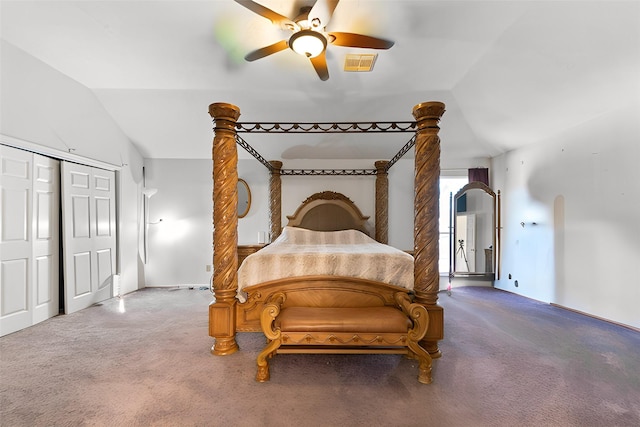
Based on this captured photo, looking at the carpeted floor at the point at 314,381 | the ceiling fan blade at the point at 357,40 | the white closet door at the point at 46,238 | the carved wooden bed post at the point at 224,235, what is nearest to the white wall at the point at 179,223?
the white closet door at the point at 46,238

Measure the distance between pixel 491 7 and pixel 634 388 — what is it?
355 cm

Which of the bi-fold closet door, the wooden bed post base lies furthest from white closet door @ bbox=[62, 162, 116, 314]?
the wooden bed post base

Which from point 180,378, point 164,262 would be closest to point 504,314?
point 180,378

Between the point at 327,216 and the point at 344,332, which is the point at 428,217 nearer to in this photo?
the point at 344,332

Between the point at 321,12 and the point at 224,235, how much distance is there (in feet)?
6.91

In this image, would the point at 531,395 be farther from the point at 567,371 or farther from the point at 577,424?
the point at 567,371

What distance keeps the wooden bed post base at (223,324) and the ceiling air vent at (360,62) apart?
3.06 metres

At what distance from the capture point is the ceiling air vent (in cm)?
329

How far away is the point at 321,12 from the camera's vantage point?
209 centimetres

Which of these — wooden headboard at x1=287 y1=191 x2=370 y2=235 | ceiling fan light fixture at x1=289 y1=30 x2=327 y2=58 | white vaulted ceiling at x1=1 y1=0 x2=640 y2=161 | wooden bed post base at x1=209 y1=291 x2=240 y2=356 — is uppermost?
white vaulted ceiling at x1=1 y1=0 x2=640 y2=161

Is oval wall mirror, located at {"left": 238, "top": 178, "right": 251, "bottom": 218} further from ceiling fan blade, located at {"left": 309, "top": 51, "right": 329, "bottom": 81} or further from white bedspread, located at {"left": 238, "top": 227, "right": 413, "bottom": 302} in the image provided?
ceiling fan blade, located at {"left": 309, "top": 51, "right": 329, "bottom": 81}

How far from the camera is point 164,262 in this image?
5.39m

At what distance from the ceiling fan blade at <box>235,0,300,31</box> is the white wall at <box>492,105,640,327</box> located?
4.18 meters

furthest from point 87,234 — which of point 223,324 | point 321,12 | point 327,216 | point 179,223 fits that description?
point 321,12
